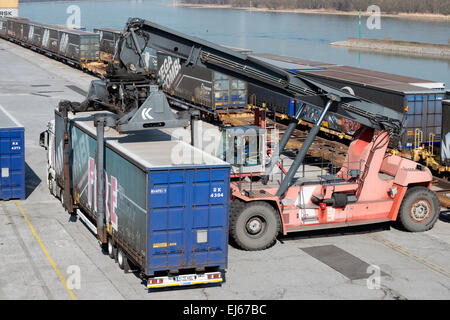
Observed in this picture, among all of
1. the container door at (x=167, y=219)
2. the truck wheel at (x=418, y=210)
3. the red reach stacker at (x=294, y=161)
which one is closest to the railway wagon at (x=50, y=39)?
the red reach stacker at (x=294, y=161)

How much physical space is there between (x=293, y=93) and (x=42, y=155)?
54.6 ft

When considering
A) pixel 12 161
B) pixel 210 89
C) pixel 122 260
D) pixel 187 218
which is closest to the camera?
pixel 187 218

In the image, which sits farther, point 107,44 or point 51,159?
point 107,44

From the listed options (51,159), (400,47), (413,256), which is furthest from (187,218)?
(400,47)

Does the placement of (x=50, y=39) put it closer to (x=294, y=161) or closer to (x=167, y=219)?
(x=294, y=161)

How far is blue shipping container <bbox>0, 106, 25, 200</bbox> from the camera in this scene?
24359 millimetres

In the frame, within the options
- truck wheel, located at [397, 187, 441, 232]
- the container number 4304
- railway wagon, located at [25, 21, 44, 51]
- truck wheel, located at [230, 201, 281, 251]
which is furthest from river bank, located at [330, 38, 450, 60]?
the container number 4304

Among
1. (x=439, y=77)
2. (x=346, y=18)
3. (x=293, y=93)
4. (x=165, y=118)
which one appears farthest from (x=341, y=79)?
→ (x=346, y=18)

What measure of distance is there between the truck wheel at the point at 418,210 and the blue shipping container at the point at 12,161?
1394 cm

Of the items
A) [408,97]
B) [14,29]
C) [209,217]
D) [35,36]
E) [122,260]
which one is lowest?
[122,260]

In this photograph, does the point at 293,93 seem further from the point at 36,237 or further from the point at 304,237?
the point at 36,237

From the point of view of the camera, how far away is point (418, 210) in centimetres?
2170

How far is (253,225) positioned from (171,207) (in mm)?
4414
